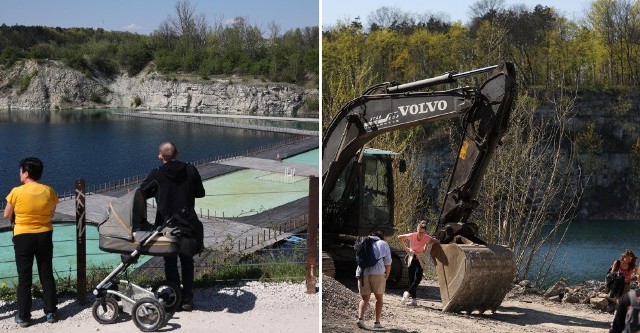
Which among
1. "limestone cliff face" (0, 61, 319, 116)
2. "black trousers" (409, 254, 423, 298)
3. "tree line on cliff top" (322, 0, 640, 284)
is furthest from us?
"limestone cliff face" (0, 61, 319, 116)

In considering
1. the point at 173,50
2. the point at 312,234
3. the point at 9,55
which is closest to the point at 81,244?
the point at 312,234

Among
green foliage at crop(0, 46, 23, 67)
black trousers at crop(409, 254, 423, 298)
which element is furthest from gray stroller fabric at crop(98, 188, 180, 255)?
green foliage at crop(0, 46, 23, 67)

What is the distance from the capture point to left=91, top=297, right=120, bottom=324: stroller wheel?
576cm

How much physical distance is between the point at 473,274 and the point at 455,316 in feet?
1.39

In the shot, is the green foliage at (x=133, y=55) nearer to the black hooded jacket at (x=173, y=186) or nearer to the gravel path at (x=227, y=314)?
the gravel path at (x=227, y=314)

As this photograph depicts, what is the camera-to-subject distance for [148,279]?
6.66 m

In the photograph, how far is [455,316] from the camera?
821cm

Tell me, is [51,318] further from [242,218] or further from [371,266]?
[242,218]

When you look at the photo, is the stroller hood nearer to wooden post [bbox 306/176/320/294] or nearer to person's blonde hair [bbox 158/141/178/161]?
person's blonde hair [bbox 158/141/178/161]

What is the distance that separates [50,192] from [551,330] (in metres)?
4.65

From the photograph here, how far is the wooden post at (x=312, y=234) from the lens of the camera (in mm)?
6414

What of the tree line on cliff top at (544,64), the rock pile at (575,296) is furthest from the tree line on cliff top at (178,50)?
the rock pile at (575,296)

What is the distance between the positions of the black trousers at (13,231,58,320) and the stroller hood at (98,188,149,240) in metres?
0.39

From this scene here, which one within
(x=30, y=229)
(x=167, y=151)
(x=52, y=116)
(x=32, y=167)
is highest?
(x=52, y=116)
